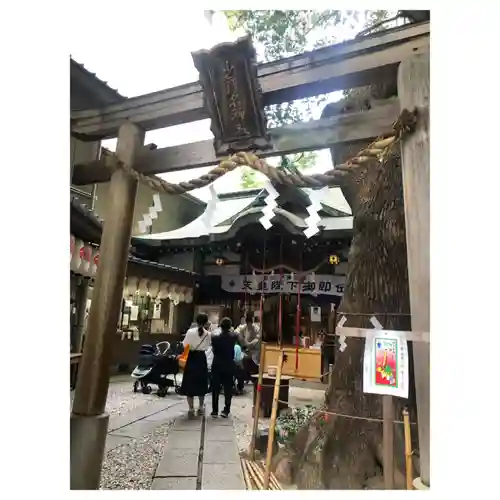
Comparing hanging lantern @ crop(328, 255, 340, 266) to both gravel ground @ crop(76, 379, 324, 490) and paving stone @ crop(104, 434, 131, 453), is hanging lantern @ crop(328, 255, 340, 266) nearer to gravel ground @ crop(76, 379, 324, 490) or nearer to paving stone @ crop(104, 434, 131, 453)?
gravel ground @ crop(76, 379, 324, 490)

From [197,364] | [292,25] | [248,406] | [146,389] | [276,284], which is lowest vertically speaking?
[248,406]

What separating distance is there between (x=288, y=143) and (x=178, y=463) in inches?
57.3

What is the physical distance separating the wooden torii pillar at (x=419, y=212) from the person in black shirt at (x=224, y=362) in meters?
0.97

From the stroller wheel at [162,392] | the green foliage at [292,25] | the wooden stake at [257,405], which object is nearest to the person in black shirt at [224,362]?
the wooden stake at [257,405]

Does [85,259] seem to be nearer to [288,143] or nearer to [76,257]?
[76,257]

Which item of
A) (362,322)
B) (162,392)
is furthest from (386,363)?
(162,392)

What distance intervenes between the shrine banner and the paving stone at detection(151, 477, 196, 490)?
3.41 feet

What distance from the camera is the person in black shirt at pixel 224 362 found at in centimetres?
198

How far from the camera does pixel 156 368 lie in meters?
2.00

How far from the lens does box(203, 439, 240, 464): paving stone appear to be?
1601 mm

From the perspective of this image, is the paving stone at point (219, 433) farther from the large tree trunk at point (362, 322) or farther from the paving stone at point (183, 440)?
the large tree trunk at point (362, 322)
